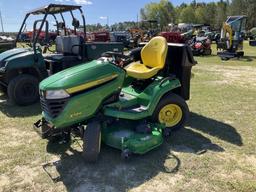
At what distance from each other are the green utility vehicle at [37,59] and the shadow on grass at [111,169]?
262cm

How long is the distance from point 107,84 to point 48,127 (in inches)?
35.7

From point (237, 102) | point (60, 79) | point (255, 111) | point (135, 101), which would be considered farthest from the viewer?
point (237, 102)

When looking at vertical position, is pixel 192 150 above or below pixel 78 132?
below

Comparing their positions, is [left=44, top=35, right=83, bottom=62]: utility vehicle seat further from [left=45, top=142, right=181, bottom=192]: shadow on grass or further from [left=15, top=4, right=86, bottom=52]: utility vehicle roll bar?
[left=45, top=142, right=181, bottom=192]: shadow on grass

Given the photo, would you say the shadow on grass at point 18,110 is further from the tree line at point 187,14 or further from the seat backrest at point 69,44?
the tree line at point 187,14

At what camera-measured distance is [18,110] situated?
5.78 metres

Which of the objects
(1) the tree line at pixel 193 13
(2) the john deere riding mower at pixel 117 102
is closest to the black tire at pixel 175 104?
(2) the john deere riding mower at pixel 117 102

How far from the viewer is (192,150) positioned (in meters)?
3.81

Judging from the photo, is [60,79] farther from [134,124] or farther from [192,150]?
[192,150]

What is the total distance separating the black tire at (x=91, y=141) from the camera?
3.33 meters

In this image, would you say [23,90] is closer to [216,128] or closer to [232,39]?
[216,128]

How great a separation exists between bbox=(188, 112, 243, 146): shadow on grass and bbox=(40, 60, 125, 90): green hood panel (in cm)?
172

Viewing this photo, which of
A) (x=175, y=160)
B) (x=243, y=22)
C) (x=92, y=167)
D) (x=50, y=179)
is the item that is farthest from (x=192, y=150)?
(x=243, y=22)

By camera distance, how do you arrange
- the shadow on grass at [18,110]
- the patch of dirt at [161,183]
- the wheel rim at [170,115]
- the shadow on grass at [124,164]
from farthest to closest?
the shadow on grass at [18,110]
the wheel rim at [170,115]
the shadow on grass at [124,164]
the patch of dirt at [161,183]
